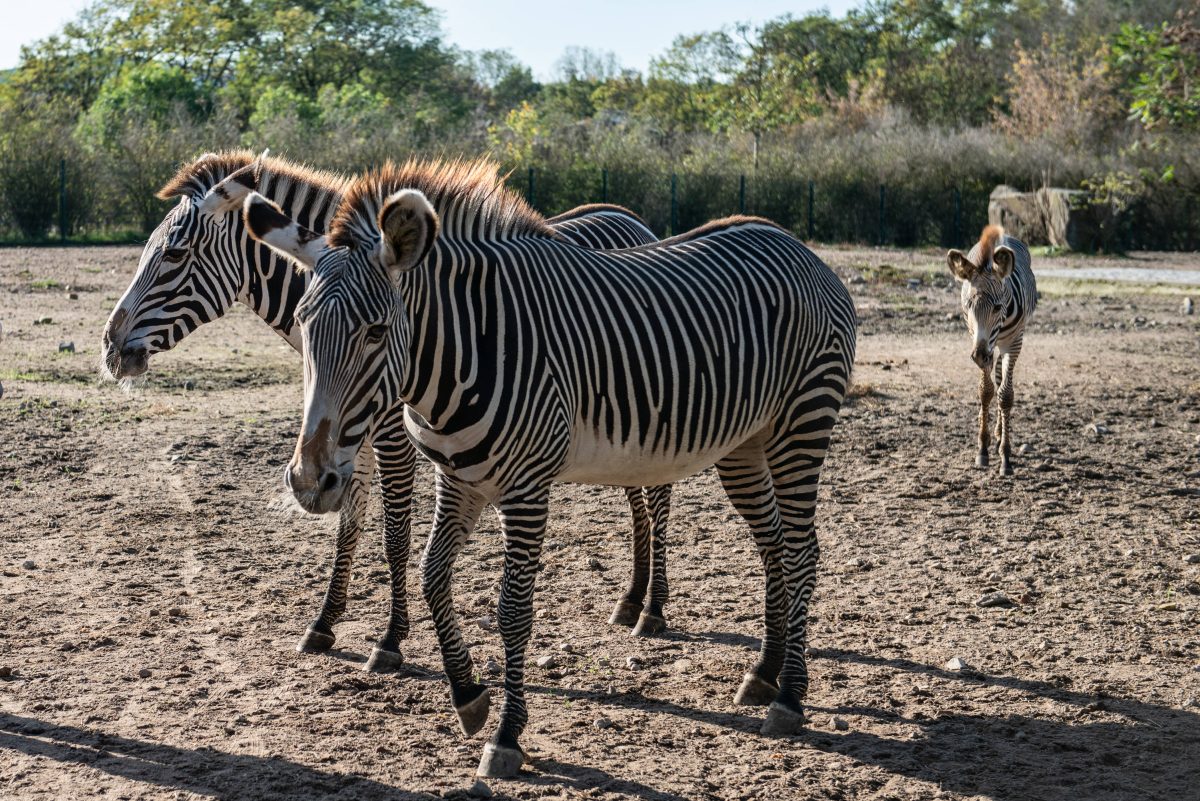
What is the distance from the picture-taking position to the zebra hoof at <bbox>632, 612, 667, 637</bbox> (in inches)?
226

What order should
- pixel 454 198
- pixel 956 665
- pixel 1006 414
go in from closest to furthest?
pixel 454 198 < pixel 956 665 < pixel 1006 414

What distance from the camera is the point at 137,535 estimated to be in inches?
275

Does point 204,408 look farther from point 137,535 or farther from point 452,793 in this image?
point 452,793

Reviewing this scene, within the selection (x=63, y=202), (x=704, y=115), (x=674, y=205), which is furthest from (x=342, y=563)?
(x=704, y=115)

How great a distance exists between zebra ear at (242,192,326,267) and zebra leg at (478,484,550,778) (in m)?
1.06

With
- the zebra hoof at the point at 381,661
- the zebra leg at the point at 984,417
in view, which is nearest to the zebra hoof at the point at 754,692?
the zebra hoof at the point at 381,661

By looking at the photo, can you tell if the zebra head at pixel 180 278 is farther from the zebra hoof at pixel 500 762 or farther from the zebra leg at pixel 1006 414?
the zebra leg at pixel 1006 414

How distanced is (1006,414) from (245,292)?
5778 millimetres

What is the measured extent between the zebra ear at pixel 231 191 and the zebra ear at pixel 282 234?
1.30m

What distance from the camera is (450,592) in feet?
14.7

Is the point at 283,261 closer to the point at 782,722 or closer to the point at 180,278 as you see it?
the point at 180,278

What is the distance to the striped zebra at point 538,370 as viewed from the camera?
12.3 feet

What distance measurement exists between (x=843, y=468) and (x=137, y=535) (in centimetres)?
482

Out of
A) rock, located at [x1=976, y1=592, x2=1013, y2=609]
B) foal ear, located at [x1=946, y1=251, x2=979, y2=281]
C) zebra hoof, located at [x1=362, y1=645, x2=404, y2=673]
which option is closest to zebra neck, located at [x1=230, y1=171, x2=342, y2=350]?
zebra hoof, located at [x1=362, y1=645, x2=404, y2=673]
